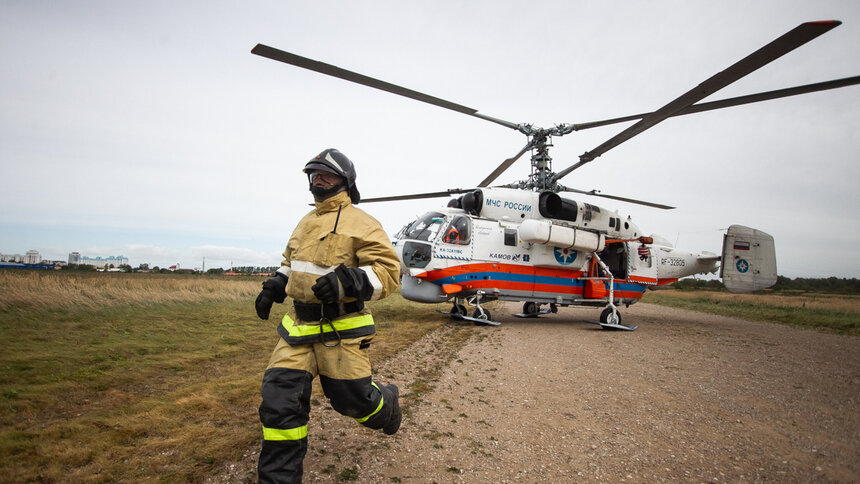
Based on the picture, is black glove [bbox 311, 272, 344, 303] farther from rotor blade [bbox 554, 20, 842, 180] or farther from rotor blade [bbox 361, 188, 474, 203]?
rotor blade [bbox 361, 188, 474, 203]

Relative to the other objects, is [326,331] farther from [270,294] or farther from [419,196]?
[419,196]

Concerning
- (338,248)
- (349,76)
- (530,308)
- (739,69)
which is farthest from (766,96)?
(530,308)

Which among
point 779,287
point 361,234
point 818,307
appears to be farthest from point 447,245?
point 779,287

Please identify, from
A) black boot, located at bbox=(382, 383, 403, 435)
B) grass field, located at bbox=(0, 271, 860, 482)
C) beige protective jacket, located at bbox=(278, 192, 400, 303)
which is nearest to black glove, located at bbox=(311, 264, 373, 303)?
beige protective jacket, located at bbox=(278, 192, 400, 303)

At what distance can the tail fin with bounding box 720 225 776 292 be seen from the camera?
11555 millimetres

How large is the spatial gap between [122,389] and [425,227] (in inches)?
283

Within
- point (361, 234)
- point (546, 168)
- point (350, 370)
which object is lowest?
point (350, 370)

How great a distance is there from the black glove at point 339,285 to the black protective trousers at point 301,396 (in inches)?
13.5

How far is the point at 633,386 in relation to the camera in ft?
15.5

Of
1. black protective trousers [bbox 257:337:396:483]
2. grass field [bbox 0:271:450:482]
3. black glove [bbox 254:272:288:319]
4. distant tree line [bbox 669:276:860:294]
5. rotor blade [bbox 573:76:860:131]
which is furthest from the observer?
distant tree line [bbox 669:276:860:294]

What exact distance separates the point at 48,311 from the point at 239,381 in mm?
6212

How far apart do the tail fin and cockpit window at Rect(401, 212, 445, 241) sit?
28.4 ft

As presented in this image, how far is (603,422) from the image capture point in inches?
140

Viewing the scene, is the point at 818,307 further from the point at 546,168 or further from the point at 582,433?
the point at 582,433
